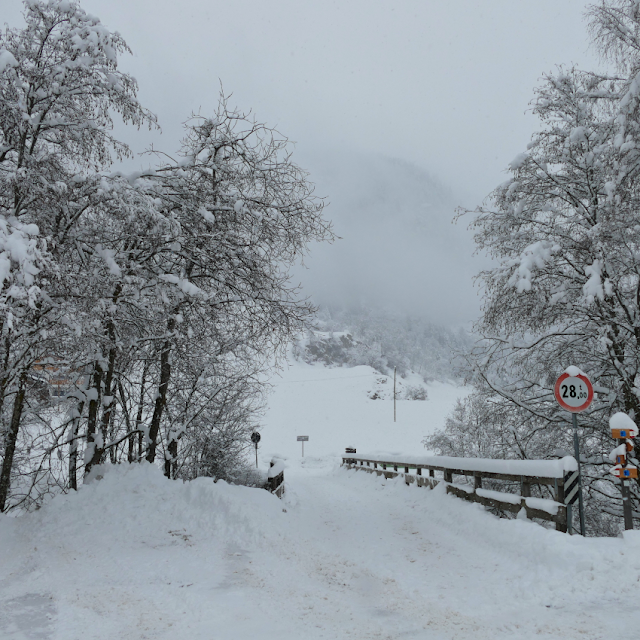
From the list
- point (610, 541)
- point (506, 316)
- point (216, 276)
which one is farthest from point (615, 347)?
point (216, 276)

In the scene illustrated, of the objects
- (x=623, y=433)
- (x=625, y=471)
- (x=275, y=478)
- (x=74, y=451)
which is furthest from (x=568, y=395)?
(x=74, y=451)

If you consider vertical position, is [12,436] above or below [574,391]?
below

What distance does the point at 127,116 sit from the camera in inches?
271

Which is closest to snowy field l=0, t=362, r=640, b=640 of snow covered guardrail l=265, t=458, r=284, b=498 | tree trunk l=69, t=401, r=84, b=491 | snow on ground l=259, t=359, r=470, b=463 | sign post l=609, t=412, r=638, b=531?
sign post l=609, t=412, r=638, b=531

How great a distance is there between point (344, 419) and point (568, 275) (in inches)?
2396

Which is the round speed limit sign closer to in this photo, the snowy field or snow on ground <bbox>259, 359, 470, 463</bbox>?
the snowy field

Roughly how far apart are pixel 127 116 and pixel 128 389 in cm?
634

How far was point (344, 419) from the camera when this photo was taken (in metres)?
67.8

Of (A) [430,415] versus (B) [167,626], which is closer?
(B) [167,626]

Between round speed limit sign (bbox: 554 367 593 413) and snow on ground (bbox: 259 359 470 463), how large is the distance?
3423 centimetres

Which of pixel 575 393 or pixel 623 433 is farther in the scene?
pixel 575 393

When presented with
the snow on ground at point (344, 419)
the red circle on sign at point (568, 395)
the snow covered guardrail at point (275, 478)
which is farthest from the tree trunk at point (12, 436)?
the snow on ground at point (344, 419)

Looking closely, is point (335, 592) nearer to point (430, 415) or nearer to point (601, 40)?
point (601, 40)

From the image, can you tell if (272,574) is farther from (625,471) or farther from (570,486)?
(625,471)
